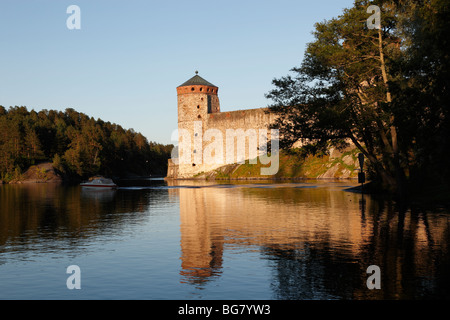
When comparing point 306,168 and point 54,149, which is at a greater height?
point 54,149

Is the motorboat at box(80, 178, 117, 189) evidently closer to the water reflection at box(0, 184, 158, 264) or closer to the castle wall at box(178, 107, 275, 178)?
the castle wall at box(178, 107, 275, 178)

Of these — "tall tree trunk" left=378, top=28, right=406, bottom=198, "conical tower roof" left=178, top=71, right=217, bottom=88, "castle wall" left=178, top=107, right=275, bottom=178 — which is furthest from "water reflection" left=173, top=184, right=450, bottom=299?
"conical tower roof" left=178, top=71, right=217, bottom=88

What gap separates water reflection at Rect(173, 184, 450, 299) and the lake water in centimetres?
2

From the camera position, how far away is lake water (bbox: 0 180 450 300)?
9688 millimetres

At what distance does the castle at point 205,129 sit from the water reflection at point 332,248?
75256 mm

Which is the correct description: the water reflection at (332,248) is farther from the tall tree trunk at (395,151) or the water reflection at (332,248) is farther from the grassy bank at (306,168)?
the grassy bank at (306,168)

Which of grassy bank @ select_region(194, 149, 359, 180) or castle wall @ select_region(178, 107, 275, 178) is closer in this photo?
grassy bank @ select_region(194, 149, 359, 180)

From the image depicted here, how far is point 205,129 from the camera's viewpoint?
10281cm

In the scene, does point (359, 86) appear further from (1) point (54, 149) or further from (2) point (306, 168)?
(1) point (54, 149)

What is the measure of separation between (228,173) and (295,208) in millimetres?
66981

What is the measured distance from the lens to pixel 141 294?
952cm

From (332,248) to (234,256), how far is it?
10.2 feet

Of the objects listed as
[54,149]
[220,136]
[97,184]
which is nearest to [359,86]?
[97,184]
